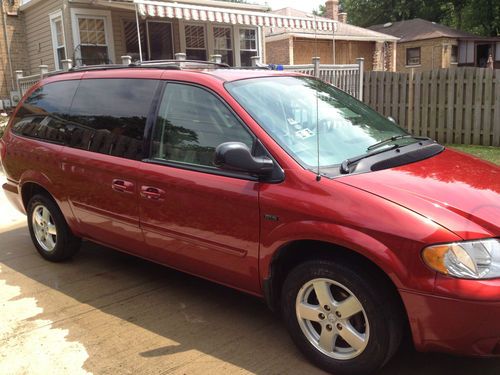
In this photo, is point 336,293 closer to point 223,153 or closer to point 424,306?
point 424,306

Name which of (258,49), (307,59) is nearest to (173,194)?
(258,49)

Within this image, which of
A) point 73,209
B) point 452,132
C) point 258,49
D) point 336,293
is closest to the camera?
point 336,293

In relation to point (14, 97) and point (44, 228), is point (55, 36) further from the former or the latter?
point (44, 228)

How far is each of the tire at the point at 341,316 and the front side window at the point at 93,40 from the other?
1214 cm

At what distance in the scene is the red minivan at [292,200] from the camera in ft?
7.98

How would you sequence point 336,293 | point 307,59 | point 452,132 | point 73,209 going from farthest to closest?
point 307,59 < point 452,132 < point 73,209 < point 336,293

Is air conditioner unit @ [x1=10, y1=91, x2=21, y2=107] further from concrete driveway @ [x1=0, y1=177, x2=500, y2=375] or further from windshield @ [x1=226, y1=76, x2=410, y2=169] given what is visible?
windshield @ [x1=226, y1=76, x2=410, y2=169]

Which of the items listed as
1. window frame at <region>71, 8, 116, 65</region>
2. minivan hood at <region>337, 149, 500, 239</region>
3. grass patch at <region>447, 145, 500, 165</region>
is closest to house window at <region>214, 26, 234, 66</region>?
window frame at <region>71, 8, 116, 65</region>

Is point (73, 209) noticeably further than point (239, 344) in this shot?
Yes

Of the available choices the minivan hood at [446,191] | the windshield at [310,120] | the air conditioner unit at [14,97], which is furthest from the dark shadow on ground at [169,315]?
the air conditioner unit at [14,97]

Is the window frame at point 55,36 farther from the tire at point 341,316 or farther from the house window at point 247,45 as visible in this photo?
the tire at point 341,316

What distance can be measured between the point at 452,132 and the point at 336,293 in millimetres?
9023

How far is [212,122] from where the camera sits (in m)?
3.37

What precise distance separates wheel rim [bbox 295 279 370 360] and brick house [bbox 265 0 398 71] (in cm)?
1952
